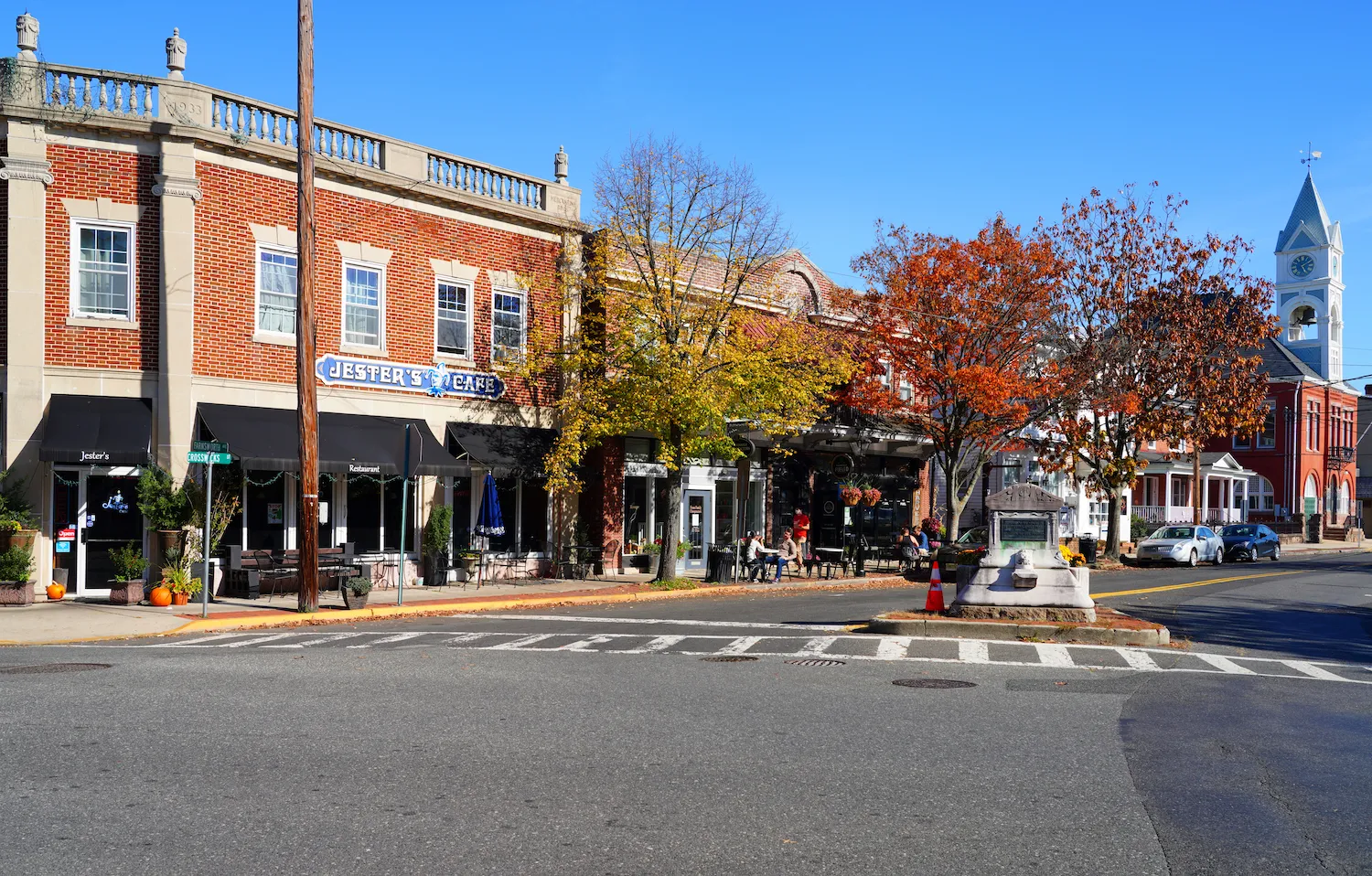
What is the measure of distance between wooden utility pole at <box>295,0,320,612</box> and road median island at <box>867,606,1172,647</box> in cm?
905

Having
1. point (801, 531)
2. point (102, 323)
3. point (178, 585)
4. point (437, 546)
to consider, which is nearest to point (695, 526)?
point (801, 531)

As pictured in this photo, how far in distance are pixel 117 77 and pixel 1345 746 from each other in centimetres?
2145

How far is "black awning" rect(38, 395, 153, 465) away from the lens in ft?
65.6

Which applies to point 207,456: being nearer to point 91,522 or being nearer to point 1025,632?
point 91,522

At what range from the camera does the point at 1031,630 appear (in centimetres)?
1608

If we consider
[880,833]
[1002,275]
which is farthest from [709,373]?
[880,833]

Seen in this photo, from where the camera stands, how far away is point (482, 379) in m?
26.1

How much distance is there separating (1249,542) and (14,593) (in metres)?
39.8

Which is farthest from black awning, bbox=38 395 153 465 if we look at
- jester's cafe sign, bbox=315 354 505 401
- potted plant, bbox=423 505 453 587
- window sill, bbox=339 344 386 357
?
potted plant, bbox=423 505 453 587

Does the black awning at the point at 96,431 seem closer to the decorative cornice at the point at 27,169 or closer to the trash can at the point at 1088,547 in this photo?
the decorative cornice at the point at 27,169

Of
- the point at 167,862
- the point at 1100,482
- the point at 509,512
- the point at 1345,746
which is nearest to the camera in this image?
the point at 167,862

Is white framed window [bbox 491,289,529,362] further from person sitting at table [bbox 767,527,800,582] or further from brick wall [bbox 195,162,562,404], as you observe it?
person sitting at table [bbox 767,527,800,582]

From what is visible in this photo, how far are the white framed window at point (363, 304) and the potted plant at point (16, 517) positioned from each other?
253 inches

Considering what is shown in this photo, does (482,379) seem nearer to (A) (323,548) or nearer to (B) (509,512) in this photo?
(B) (509,512)
